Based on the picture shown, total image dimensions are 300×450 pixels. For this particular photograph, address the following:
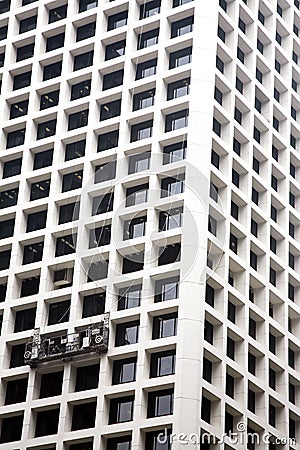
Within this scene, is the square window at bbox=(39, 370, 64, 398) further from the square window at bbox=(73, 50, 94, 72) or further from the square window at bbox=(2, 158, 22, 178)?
the square window at bbox=(73, 50, 94, 72)

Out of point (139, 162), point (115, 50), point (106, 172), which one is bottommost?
point (106, 172)

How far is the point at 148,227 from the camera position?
64.5m

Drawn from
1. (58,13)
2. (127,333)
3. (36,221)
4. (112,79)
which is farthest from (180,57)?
(127,333)

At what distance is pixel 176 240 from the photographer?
208ft

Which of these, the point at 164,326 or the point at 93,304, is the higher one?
the point at 93,304

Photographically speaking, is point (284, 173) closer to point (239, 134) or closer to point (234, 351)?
point (239, 134)

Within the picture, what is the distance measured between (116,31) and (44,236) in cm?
1588

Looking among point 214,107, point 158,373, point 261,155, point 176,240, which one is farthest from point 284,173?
point 158,373

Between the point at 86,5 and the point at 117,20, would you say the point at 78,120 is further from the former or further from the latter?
the point at 86,5
